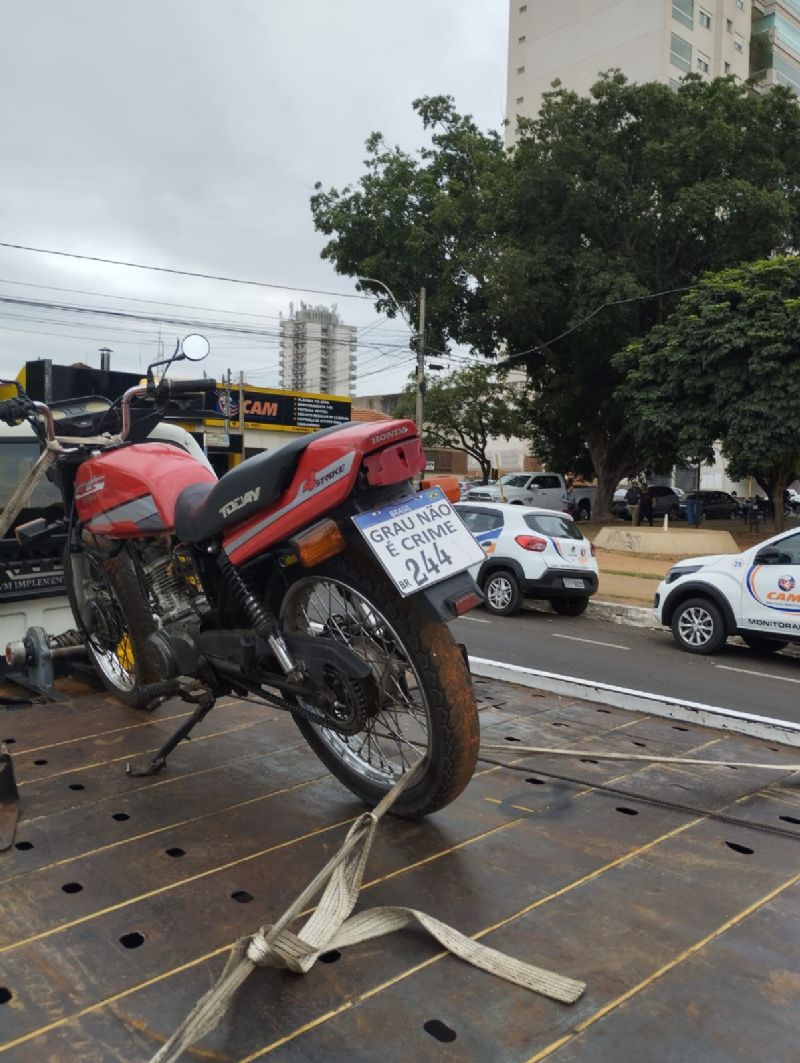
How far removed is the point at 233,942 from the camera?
7.04ft

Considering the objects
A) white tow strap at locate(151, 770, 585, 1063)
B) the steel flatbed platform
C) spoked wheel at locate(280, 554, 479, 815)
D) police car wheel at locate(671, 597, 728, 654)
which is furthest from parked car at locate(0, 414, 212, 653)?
police car wheel at locate(671, 597, 728, 654)

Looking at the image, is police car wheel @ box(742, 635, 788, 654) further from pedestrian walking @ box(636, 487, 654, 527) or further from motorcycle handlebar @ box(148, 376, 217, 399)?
pedestrian walking @ box(636, 487, 654, 527)

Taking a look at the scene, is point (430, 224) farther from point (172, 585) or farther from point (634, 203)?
point (172, 585)

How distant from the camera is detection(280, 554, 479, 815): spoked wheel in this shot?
8.95 feet

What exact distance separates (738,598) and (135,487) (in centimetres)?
797

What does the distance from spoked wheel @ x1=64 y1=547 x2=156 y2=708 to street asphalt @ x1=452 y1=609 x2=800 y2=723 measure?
17.9 ft

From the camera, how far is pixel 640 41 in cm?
5481

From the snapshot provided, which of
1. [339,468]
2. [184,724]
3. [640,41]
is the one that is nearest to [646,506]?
[184,724]

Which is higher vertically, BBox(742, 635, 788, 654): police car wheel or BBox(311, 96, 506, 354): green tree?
BBox(311, 96, 506, 354): green tree

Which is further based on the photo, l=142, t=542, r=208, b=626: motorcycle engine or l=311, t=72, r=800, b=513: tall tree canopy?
l=311, t=72, r=800, b=513: tall tree canopy

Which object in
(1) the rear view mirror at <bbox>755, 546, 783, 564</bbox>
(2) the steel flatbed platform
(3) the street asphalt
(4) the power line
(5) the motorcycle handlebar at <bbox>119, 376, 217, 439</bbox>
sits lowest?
(3) the street asphalt

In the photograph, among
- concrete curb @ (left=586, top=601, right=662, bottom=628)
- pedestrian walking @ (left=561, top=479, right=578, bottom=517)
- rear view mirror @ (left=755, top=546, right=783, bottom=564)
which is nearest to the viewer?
rear view mirror @ (left=755, top=546, right=783, bottom=564)

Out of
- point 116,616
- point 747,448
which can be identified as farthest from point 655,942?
point 747,448

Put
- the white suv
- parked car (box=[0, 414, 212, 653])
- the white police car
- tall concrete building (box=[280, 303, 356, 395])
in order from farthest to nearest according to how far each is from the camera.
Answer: tall concrete building (box=[280, 303, 356, 395]) < the white suv < the white police car < parked car (box=[0, 414, 212, 653])
